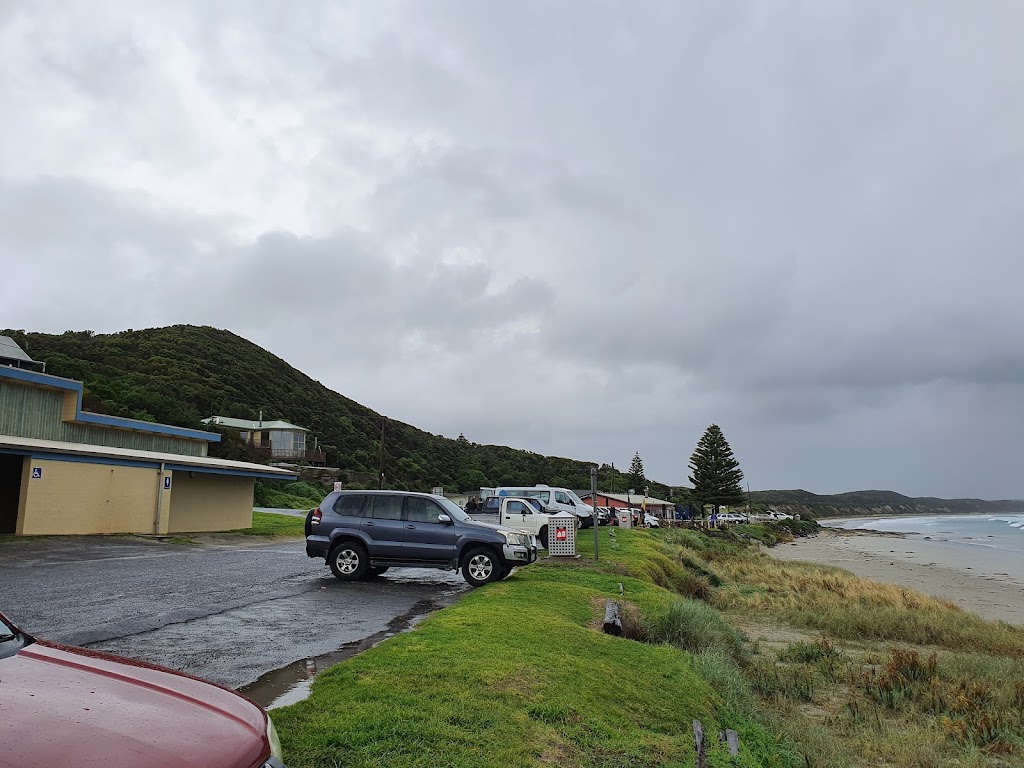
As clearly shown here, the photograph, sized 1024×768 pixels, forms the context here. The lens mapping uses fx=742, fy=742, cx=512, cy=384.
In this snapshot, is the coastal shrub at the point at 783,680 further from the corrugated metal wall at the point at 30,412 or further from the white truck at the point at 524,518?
the corrugated metal wall at the point at 30,412

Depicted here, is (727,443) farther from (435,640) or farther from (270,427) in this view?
(435,640)

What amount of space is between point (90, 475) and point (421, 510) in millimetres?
14103

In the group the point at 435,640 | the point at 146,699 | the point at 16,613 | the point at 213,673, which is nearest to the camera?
the point at 146,699

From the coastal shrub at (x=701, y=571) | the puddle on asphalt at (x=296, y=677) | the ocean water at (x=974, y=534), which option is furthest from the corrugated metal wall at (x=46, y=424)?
the ocean water at (x=974, y=534)

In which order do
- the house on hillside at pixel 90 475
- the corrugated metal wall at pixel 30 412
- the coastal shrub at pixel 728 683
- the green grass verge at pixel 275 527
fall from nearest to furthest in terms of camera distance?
the coastal shrub at pixel 728 683 → the house on hillside at pixel 90 475 → the corrugated metal wall at pixel 30 412 → the green grass verge at pixel 275 527

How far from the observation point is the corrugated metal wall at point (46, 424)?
77.7 ft

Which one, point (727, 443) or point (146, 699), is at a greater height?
point (727, 443)

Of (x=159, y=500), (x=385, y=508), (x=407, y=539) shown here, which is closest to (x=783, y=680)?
(x=407, y=539)

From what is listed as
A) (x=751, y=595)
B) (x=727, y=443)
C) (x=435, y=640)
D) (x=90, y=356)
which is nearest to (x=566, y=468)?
(x=727, y=443)

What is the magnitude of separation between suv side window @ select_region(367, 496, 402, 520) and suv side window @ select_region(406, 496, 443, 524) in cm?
22

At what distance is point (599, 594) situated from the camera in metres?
13.9

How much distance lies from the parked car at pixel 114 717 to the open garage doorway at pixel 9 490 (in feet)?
81.4

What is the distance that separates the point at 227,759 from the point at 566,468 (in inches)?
4003

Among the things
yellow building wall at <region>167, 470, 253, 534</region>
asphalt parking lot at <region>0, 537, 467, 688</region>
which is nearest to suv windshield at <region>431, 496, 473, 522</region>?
asphalt parking lot at <region>0, 537, 467, 688</region>
